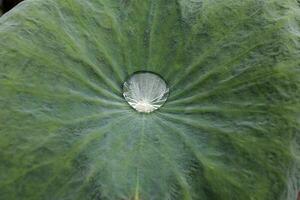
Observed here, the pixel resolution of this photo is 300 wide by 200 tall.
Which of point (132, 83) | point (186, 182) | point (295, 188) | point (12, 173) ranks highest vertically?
point (132, 83)

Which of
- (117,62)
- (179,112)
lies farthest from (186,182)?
(117,62)

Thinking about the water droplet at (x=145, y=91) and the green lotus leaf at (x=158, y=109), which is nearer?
the green lotus leaf at (x=158, y=109)

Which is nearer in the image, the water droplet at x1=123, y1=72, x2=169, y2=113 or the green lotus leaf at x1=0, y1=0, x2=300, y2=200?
the green lotus leaf at x1=0, y1=0, x2=300, y2=200

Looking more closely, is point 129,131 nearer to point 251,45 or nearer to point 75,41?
point 75,41
